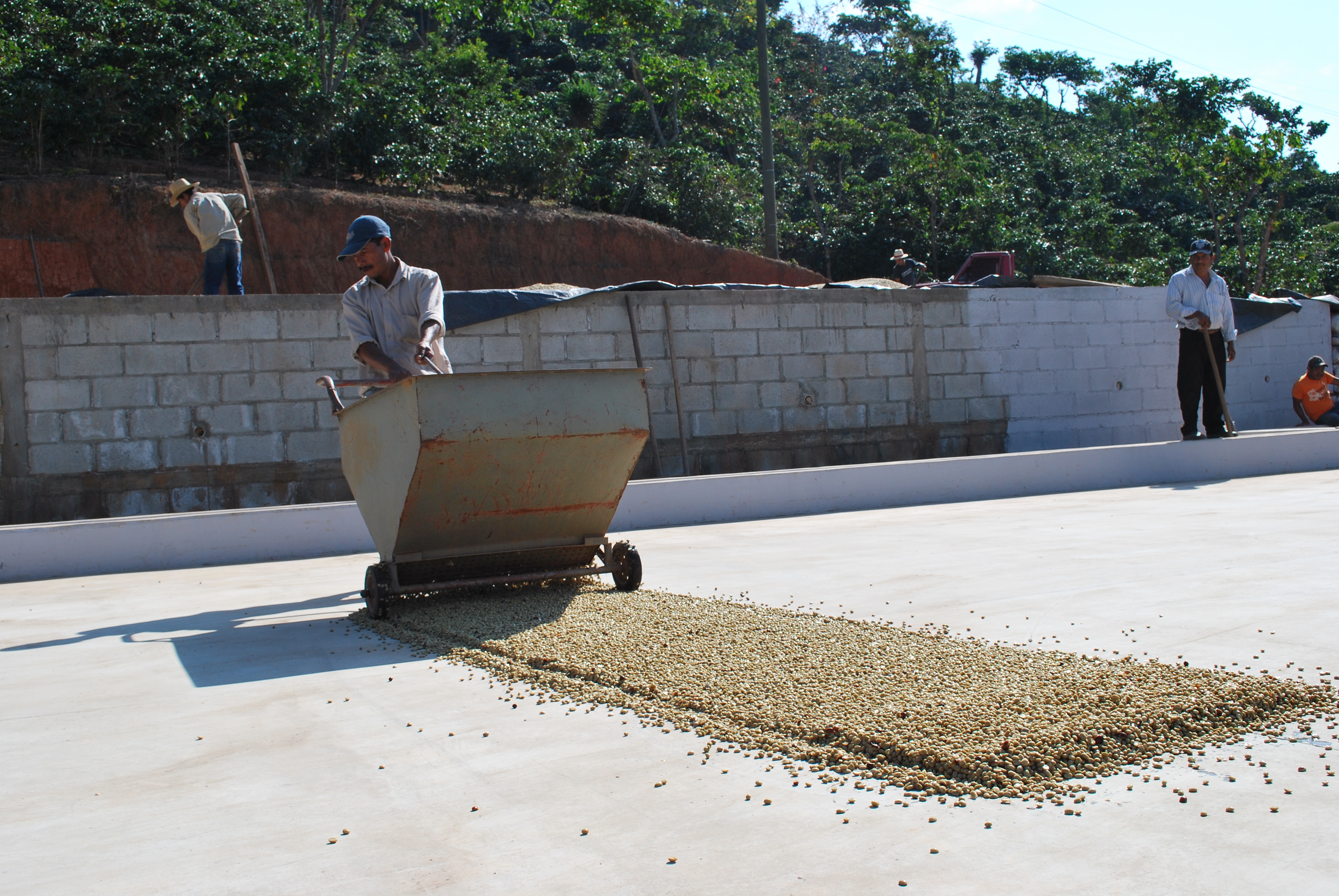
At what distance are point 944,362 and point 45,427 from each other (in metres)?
7.60

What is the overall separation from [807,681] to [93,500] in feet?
21.6

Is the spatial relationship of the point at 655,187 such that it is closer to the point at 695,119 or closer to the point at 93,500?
the point at 695,119

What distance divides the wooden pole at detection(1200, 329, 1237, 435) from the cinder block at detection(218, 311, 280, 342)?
7.77m

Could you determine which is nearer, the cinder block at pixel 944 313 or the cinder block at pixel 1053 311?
the cinder block at pixel 944 313

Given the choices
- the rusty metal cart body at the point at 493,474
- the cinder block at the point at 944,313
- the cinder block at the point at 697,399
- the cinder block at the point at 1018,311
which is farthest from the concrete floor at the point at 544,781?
the cinder block at the point at 1018,311

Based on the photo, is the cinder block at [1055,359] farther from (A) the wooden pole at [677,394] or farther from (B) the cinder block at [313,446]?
(B) the cinder block at [313,446]

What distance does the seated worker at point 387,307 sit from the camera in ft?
14.8

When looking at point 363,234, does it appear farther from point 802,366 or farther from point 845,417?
point 845,417

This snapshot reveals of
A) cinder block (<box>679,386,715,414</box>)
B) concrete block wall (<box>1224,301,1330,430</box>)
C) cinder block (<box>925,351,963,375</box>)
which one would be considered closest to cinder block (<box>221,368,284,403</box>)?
cinder block (<box>679,386,715,414</box>)

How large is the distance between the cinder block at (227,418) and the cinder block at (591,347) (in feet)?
8.30

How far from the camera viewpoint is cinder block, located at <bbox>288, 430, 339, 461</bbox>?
8.17 m

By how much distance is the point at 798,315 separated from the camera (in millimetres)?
9703

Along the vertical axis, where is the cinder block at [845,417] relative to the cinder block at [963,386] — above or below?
below

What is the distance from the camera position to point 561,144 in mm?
18469
